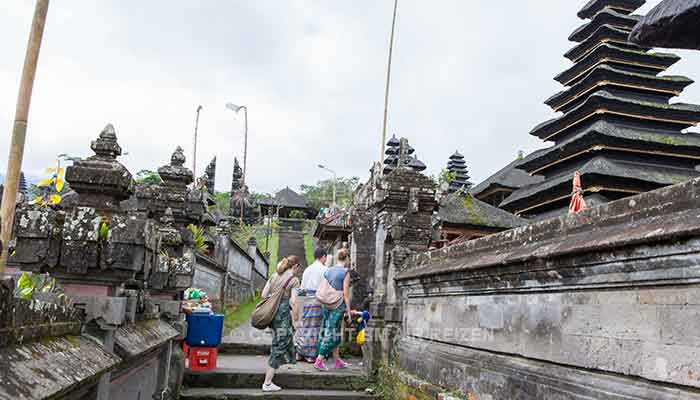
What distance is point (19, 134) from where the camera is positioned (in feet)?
8.66

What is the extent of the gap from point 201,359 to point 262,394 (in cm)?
115

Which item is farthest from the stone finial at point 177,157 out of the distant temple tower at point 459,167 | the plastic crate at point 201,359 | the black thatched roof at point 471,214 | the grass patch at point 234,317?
the distant temple tower at point 459,167

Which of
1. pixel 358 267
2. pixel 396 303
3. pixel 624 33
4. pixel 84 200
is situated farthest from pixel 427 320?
pixel 624 33

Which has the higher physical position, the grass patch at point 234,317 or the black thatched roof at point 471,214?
the black thatched roof at point 471,214

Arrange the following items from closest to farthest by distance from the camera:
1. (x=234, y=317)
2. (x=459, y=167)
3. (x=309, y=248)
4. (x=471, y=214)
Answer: (x=234, y=317)
(x=471, y=214)
(x=459, y=167)
(x=309, y=248)

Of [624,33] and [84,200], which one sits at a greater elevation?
[624,33]

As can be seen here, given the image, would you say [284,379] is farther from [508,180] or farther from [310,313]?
[508,180]

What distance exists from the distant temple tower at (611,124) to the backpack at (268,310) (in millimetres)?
14576

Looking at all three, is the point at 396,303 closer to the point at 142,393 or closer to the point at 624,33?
the point at 142,393

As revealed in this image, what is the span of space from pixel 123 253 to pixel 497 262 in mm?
2866

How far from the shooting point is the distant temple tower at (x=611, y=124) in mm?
19109

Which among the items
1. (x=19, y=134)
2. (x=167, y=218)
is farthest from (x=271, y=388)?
(x=19, y=134)

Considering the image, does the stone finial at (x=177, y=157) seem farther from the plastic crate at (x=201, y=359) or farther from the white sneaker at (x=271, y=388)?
the white sneaker at (x=271, y=388)

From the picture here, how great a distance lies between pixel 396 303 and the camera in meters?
7.75
